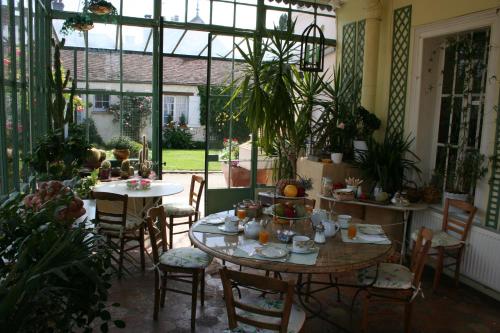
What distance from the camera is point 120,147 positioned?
5.84 metres

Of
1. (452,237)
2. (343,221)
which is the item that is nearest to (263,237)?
(343,221)

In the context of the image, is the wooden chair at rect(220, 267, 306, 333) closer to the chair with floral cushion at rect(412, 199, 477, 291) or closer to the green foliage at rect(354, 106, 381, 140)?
the chair with floral cushion at rect(412, 199, 477, 291)

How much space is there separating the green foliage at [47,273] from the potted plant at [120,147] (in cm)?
430

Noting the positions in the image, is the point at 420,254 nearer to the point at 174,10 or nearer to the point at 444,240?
the point at 444,240

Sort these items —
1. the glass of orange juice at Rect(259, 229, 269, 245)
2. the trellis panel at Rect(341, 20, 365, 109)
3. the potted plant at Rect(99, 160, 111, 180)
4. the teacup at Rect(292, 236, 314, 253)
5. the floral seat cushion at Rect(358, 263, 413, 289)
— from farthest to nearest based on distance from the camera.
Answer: the trellis panel at Rect(341, 20, 365, 109) < the potted plant at Rect(99, 160, 111, 180) < the floral seat cushion at Rect(358, 263, 413, 289) < the glass of orange juice at Rect(259, 229, 269, 245) < the teacup at Rect(292, 236, 314, 253)

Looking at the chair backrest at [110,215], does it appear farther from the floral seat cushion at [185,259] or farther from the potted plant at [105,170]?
the potted plant at [105,170]

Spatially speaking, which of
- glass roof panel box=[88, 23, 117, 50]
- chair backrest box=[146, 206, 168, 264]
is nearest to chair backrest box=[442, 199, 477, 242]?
chair backrest box=[146, 206, 168, 264]

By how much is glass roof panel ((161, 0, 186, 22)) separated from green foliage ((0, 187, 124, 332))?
15.1ft

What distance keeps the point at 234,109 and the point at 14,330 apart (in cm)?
505

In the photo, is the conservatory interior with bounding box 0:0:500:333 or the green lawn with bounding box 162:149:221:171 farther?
the green lawn with bounding box 162:149:221:171

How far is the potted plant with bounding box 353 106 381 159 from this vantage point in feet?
17.3

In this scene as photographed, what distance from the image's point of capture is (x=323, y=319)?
11.1 ft

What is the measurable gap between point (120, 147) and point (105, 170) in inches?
20.4

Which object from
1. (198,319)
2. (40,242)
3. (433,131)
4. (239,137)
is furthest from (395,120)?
(40,242)
